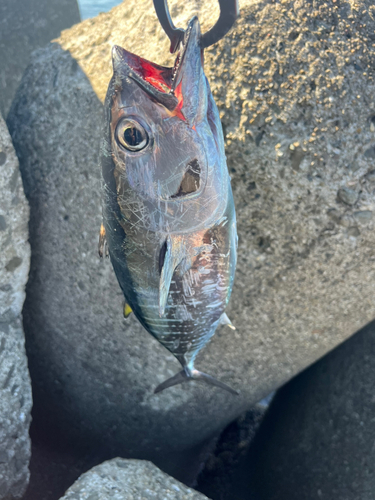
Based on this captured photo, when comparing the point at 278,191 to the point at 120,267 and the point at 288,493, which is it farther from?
the point at 288,493

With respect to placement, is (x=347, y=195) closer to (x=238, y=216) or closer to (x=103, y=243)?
(x=238, y=216)

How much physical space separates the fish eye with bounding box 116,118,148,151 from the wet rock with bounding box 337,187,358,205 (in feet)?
2.27

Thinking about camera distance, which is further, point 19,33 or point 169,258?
point 19,33

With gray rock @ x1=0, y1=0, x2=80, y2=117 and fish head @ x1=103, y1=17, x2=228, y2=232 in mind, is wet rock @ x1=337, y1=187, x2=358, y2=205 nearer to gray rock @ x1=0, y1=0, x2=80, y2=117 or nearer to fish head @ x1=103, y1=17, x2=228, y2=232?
fish head @ x1=103, y1=17, x2=228, y2=232

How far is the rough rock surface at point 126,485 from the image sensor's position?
3.77ft

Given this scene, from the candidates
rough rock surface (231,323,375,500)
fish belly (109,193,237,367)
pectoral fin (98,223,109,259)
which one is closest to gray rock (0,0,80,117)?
pectoral fin (98,223,109,259)

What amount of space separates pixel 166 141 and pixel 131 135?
0.06 metres

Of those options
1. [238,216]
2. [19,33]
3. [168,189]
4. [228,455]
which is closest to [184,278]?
[168,189]

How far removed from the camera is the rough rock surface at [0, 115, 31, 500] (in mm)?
1310

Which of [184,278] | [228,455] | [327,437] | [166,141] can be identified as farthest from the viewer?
[228,455]

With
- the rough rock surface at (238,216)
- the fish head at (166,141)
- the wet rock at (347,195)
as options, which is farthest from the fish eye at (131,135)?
the wet rock at (347,195)

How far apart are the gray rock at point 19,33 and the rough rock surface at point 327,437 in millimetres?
2207

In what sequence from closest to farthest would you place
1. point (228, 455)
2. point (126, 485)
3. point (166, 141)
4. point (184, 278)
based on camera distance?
1. point (166, 141)
2. point (184, 278)
3. point (126, 485)
4. point (228, 455)

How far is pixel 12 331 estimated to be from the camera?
1.41 meters
